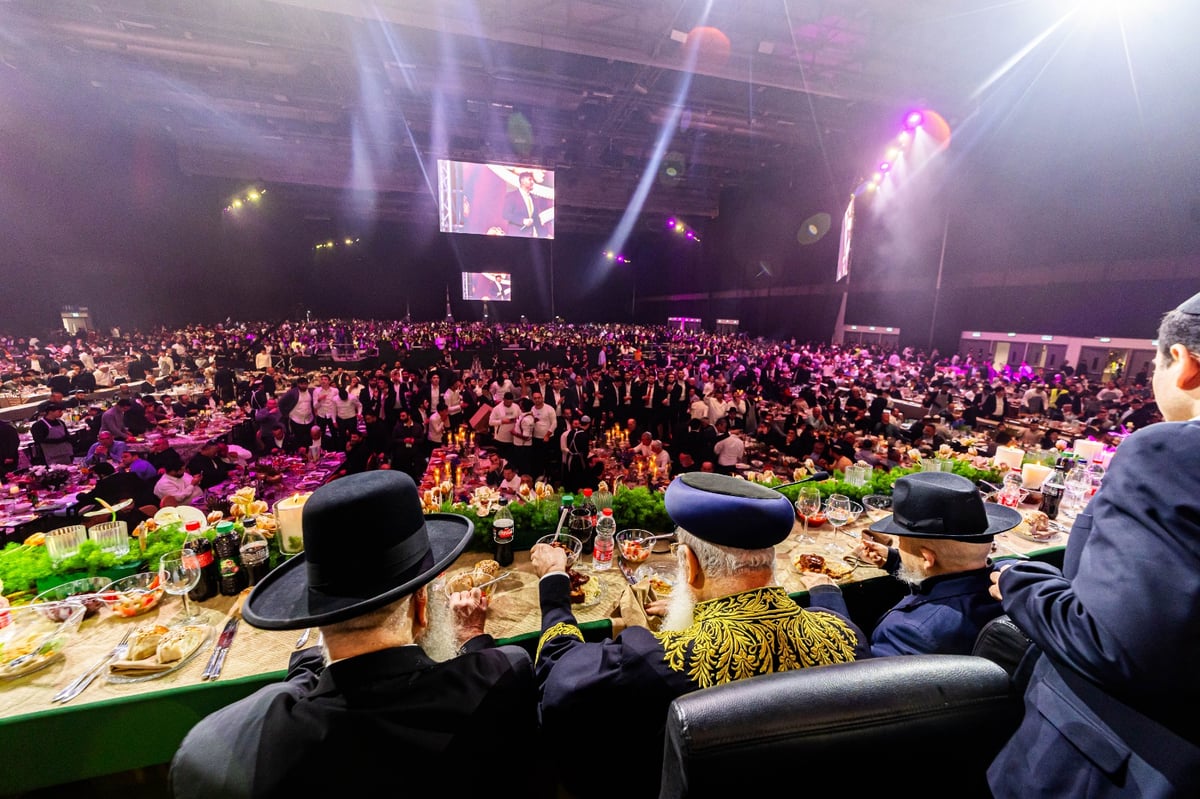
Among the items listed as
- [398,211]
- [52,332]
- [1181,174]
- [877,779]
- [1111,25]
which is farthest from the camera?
[398,211]

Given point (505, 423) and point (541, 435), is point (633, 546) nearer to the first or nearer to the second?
point (541, 435)

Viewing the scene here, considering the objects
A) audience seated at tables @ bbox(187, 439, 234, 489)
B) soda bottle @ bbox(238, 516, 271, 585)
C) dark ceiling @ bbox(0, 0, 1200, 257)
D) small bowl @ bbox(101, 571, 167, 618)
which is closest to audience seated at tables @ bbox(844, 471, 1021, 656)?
soda bottle @ bbox(238, 516, 271, 585)

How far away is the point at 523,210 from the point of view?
15.0 meters

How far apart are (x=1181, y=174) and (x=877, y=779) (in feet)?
46.5

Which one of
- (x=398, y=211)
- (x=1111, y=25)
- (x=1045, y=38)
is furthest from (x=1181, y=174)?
(x=398, y=211)

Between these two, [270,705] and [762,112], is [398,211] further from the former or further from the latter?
[270,705]

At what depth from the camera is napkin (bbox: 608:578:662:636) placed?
2076 mm

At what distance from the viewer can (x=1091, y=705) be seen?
121 cm

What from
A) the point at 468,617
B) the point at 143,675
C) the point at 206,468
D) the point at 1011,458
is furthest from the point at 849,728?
the point at 206,468

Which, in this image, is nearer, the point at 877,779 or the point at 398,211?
the point at 877,779

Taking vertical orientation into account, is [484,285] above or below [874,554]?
above

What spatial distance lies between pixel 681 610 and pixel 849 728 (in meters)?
0.88

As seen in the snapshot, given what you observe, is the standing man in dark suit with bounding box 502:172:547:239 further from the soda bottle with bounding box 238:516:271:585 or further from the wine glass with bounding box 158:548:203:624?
the wine glass with bounding box 158:548:203:624

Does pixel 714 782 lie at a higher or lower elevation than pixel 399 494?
lower
